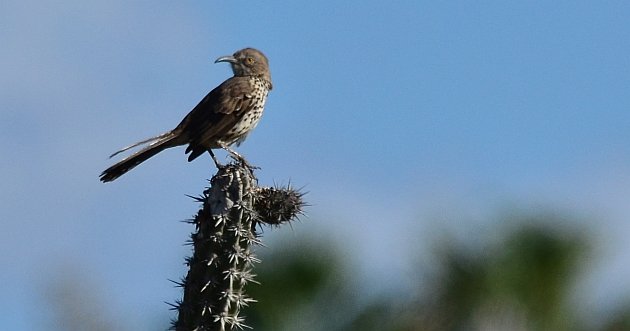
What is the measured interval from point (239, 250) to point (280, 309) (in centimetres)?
606

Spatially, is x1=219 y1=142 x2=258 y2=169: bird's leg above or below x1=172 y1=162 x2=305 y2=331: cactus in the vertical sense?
above

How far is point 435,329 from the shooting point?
30.9 ft

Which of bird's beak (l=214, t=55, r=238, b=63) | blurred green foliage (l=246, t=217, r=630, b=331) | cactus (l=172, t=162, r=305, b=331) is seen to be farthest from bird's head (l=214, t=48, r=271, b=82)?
cactus (l=172, t=162, r=305, b=331)

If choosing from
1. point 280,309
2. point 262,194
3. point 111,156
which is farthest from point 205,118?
point 262,194

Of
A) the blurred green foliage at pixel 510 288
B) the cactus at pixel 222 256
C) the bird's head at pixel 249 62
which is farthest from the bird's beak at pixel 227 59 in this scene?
the cactus at pixel 222 256

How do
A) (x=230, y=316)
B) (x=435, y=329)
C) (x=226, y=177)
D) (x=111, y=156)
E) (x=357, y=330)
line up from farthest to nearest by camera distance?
(x=357, y=330) → (x=435, y=329) → (x=111, y=156) → (x=226, y=177) → (x=230, y=316)

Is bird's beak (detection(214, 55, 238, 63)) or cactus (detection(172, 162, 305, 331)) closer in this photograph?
cactus (detection(172, 162, 305, 331))

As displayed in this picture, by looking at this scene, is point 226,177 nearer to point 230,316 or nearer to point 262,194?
point 262,194

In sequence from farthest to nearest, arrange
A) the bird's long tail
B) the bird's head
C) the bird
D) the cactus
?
the bird's head
the bird
the bird's long tail
the cactus

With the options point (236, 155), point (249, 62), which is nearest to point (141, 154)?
point (236, 155)

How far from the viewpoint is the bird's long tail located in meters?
8.68

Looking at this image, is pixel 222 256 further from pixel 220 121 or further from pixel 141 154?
pixel 220 121

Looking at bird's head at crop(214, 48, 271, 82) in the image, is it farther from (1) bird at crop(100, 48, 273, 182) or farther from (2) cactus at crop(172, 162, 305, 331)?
(2) cactus at crop(172, 162, 305, 331)

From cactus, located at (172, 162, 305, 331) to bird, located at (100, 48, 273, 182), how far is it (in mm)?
2650
